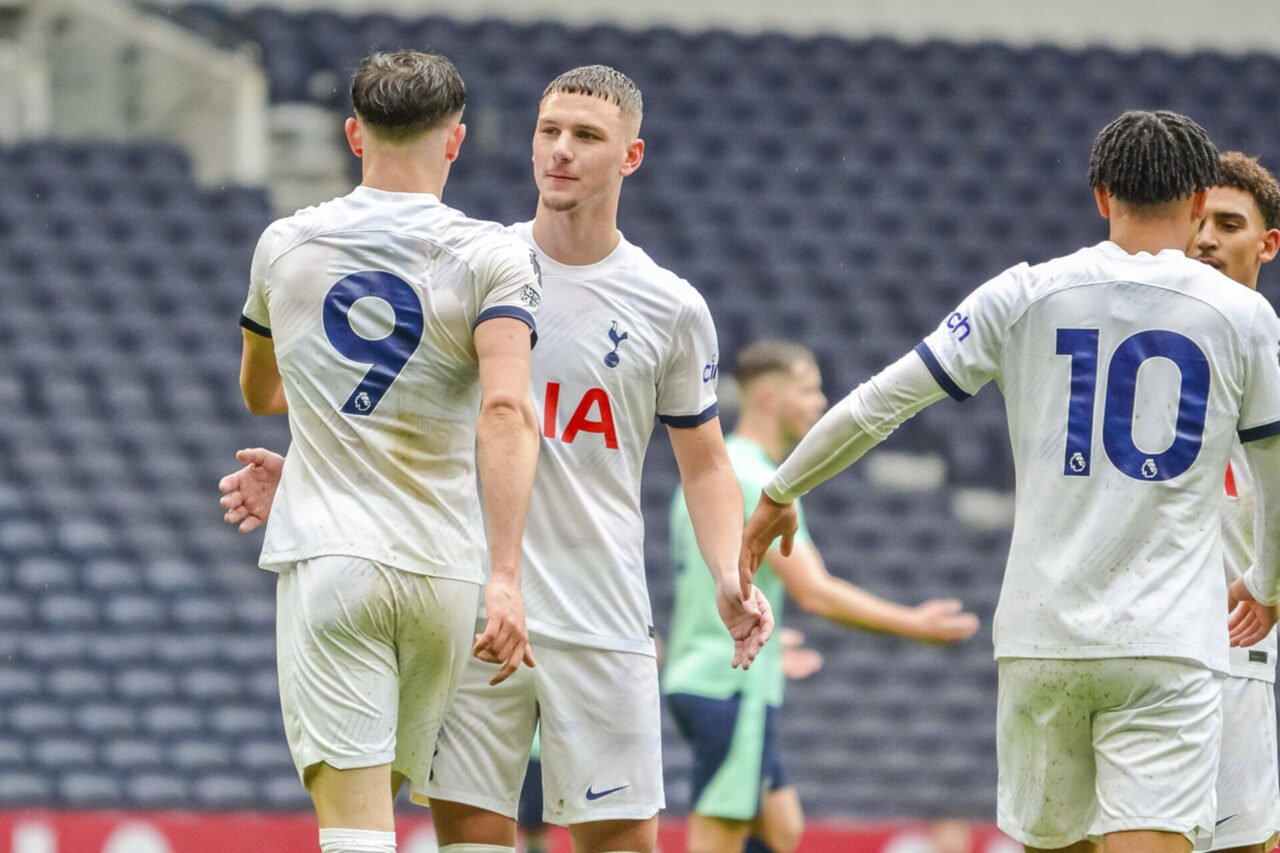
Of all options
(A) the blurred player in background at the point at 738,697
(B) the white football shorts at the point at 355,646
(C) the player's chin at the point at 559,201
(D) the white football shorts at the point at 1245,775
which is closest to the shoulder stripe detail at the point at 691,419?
(C) the player's chin at the point at 559,201

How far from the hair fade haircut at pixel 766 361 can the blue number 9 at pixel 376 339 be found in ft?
11.3

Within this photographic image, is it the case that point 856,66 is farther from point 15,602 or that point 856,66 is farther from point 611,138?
point 611,138

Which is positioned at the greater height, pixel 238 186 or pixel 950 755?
pixel 238 186

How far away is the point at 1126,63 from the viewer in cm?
1521

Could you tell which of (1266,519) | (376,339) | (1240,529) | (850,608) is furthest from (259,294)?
(850,608)

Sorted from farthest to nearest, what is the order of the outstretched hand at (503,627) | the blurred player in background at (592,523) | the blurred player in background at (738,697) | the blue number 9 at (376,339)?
1. the blurred player in background at (738,697)
2. the blurred player in background at (592,523)
3. the blue number 9 at (376,339)
4. the outstretched hand at (503,627)

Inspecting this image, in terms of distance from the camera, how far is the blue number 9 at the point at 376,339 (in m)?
3.84

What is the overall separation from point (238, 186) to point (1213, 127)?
298 inches

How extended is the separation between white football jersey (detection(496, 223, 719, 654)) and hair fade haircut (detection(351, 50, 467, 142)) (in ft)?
2.18

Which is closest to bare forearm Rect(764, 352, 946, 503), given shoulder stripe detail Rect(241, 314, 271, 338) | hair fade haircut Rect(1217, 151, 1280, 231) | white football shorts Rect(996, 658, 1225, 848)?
white football shorts Rect(996, 658, 1225, 848)

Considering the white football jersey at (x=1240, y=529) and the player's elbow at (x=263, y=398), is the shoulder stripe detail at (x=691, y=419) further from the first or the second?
the white football jersey at (x=1240, y=529)

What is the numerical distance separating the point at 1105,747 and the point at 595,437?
4.43 feet

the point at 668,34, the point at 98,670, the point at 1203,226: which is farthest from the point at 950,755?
the point at 1203,226

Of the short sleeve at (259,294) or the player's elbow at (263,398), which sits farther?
the player's elbow at (263,398)
